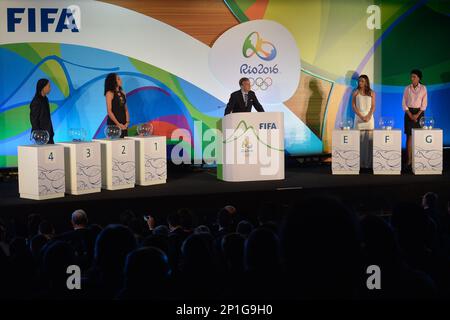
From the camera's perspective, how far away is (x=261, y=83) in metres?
9.68

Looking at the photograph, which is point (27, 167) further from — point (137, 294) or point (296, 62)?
point (137, 294)

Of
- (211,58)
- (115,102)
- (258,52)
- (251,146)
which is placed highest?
(258,52)

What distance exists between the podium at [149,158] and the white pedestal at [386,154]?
2607mm

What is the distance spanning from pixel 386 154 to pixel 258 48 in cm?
239

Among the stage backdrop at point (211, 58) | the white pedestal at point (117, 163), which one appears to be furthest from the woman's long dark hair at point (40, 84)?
the stage backdrop at point (211, 58)

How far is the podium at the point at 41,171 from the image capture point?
6.82 m

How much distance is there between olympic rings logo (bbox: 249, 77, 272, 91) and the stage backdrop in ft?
0.05

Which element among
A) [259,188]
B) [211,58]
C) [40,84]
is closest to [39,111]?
[40,84]

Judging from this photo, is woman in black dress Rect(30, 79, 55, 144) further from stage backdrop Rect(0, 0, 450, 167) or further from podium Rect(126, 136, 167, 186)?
stage backdrop Rect(0, 0, 450, 167)

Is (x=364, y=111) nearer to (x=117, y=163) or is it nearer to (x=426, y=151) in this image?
(x=426, y=151)

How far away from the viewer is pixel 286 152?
9797 mm

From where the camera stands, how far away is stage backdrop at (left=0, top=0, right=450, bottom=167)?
884cm

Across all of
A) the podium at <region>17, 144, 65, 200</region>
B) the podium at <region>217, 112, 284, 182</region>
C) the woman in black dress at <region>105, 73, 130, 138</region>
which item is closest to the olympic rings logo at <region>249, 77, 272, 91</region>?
the podium at <region>217, 112, 284, 182</region>

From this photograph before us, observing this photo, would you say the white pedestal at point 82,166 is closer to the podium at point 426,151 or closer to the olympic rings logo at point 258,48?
the olympic rings logo at point 258,48
